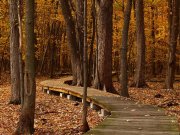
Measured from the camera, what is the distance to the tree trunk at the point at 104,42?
1836cm

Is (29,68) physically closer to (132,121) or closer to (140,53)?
(132,121)

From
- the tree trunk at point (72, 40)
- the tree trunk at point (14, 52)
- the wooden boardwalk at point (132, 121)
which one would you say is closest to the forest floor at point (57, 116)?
the tree trunk at point (14, 52)

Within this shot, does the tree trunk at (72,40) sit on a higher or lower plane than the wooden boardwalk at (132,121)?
higher

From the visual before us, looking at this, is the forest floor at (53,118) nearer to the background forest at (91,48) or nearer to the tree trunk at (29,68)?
the background forest at (91,48)

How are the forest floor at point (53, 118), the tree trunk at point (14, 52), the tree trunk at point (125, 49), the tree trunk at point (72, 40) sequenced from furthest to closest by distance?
the tree trunk at point (72, 40) → the tree trunk at point (125, 49) → the tree trunk at point (14, 52) → the forest floor at point (53, 118)

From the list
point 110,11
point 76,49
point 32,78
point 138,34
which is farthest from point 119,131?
point 138,34

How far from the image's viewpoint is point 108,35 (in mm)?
18609

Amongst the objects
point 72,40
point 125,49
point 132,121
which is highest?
point 72,40

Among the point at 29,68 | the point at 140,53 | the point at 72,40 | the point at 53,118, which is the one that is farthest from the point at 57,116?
the point at 140,53

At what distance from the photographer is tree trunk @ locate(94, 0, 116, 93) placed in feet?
60.2

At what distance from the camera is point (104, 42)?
18547 millimetres

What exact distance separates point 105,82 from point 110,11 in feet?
12.1

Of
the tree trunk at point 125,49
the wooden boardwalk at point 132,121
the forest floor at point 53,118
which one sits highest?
the tree trunk at point 125,49

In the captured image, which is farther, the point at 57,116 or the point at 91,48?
the point at 91,48
